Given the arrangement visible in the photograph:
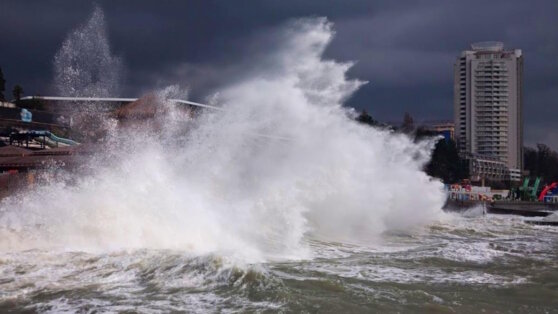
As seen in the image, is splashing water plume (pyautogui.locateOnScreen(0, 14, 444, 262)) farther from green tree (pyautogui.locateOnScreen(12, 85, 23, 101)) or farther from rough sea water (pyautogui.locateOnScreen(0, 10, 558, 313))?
green tree (pyautogui.locateOnScreen(12, 85, 23, 101))

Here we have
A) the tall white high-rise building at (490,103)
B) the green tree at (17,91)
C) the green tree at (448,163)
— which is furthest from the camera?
the tall white high-rise building at (490,103)

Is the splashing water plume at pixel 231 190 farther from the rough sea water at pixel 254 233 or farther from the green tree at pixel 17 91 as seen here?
the green tree at pixel 17 91

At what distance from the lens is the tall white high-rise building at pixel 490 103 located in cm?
11250

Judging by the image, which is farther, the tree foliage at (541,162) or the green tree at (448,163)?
the tree foliage at (541,162)

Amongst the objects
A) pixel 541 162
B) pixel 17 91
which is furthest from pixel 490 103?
pixel 17 91

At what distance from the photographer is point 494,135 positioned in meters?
115

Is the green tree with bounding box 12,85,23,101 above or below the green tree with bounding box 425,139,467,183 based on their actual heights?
above

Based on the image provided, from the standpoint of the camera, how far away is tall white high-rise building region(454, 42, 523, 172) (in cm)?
11250

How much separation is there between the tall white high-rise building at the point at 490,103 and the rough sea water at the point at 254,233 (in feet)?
303

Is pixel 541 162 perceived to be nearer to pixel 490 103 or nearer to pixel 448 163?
pixel 490 103

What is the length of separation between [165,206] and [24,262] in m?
4.18

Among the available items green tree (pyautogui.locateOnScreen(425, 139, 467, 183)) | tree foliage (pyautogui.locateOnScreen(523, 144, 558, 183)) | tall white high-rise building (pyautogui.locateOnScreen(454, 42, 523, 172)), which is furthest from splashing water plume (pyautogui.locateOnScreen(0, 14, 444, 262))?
tree foliage (pyautogui.locateOnScreen(523, 144, 558, 183))

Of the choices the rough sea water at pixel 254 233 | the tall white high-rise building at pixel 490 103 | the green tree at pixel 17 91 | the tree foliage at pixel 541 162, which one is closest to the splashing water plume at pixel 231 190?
the rough sea water at pixel 254 233

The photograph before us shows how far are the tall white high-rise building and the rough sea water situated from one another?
3634 inches
